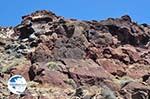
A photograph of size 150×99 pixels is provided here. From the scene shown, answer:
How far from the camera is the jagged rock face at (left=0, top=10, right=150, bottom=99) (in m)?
34.8

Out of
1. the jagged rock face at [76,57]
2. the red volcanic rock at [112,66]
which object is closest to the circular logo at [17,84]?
the jagged rock face at [76,57]

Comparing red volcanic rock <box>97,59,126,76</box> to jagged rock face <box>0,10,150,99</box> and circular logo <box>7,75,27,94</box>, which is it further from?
circular logo <box>7,75,27,94</box>

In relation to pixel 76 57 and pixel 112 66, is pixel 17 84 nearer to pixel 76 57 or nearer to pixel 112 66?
pixel 76 57

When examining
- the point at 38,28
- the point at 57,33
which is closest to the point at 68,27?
the point at 57,33

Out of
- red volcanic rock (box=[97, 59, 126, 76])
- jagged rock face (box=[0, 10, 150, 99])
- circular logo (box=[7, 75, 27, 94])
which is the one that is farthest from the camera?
red volcanic rock (box=[97, 59, 126, 76])

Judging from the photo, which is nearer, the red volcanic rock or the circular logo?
the circular logo

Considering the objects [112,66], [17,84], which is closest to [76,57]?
[112,66]

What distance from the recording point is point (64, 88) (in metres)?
35.8

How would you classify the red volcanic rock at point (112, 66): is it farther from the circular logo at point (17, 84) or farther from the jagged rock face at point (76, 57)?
the circular logo at point (17, 84)

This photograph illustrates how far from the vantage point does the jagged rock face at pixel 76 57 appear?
34812 millimetres

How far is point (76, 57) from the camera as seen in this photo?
140 feet

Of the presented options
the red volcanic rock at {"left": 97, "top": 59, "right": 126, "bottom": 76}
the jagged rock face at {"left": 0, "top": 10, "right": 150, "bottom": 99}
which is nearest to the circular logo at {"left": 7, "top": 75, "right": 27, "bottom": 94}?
the jagged rock face at {"left": 0, "top": 10, "right": 150, "bottom": 99}

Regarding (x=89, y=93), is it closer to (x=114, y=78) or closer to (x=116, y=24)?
(x=114, y=78)

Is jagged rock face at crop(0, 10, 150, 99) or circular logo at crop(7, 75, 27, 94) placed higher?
jagged rock face at crop(0, 10, 150, 99)
